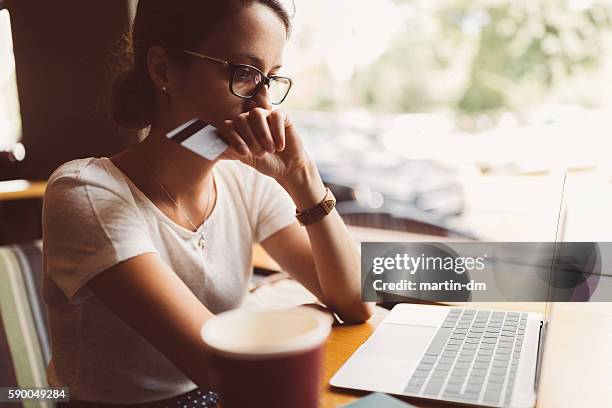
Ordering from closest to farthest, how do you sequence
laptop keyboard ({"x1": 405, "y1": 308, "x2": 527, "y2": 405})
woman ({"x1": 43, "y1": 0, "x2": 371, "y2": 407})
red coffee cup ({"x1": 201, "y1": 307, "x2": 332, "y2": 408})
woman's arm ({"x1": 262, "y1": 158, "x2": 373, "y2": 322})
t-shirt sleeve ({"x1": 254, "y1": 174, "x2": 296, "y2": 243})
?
red coffee cup ({"x1": 201, "y1": 307, "x2": 332, "y2": 408}) < laptop keyboard ({"x1": 405, "y1": 308, "x2": 527, "y2": 405}) < woman ({"x1": 43, "y1": 0, "x2": 371, "y2": 407}) < woman's arm ({"x1": 262, "y1": 158, "x2": 373, "y2": 322}) < t-shirt sleeve ({"x1": 254, "y1": 174, "x2": 296, "y2": 243})

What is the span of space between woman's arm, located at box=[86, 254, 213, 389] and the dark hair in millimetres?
300

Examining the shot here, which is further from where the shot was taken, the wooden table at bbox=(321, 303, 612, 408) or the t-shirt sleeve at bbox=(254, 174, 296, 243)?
the t-shirt sleeve at bbox=(254, 174, 296, 243)

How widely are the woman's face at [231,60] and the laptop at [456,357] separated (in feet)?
1.22

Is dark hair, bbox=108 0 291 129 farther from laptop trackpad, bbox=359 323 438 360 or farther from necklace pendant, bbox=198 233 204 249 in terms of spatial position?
laptop trackpad, bbox=359 323 438 360

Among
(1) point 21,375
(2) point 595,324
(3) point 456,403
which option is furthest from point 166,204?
(2) point 595,324

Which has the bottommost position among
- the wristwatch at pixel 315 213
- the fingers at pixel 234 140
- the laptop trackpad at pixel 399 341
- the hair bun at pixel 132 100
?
the laptop trackpad at pixel 399 341

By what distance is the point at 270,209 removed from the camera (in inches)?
38.7

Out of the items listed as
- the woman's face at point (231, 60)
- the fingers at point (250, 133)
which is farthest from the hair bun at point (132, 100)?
the fingers at point (250, 133)

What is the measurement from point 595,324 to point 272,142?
553mm

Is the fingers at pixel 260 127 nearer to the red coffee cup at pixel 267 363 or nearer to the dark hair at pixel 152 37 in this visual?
the dark hair at pixel 152 37

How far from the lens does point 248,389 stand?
1.14 ft

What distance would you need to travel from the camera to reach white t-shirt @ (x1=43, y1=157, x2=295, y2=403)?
68 cm

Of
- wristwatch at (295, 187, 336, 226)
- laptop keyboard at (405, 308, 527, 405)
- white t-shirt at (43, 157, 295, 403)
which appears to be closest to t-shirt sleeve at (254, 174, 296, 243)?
white t-shirt at (43, 157, 295, 403)

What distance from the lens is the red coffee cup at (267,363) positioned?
34 cm
